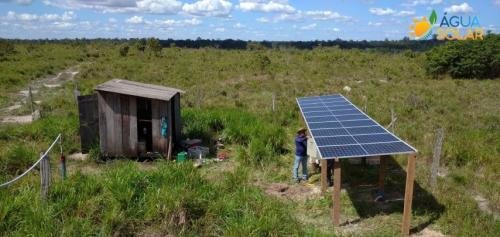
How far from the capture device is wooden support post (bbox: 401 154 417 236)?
7.80m

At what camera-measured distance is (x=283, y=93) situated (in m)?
25.2

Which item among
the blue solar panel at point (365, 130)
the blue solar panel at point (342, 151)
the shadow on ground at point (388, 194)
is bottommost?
the shadow on ground at point (388, 194)

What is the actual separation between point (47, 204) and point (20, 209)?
1.40ft

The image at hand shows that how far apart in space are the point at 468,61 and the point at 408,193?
28075mm

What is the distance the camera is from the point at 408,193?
26.1 feet

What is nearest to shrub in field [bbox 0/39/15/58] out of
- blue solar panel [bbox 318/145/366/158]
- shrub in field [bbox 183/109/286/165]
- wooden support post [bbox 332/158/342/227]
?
shrub in field [bbox 183/109/286/165]

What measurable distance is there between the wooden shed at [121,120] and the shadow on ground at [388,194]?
530cm

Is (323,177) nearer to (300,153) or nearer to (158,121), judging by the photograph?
(300,153)

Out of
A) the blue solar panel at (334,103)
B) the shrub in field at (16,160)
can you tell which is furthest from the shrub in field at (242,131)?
the shrub in field at (16,160)

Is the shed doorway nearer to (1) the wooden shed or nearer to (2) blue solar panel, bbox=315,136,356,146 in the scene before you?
(1) the wooden shed

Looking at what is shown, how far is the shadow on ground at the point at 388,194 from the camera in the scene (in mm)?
8883

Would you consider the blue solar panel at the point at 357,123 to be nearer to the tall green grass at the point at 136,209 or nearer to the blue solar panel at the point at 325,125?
the blue solar panel at the point at 325,125

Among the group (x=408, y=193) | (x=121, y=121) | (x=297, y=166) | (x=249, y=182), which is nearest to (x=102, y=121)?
(x=121, y=121)

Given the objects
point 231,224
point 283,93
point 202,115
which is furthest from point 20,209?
point 283,93
